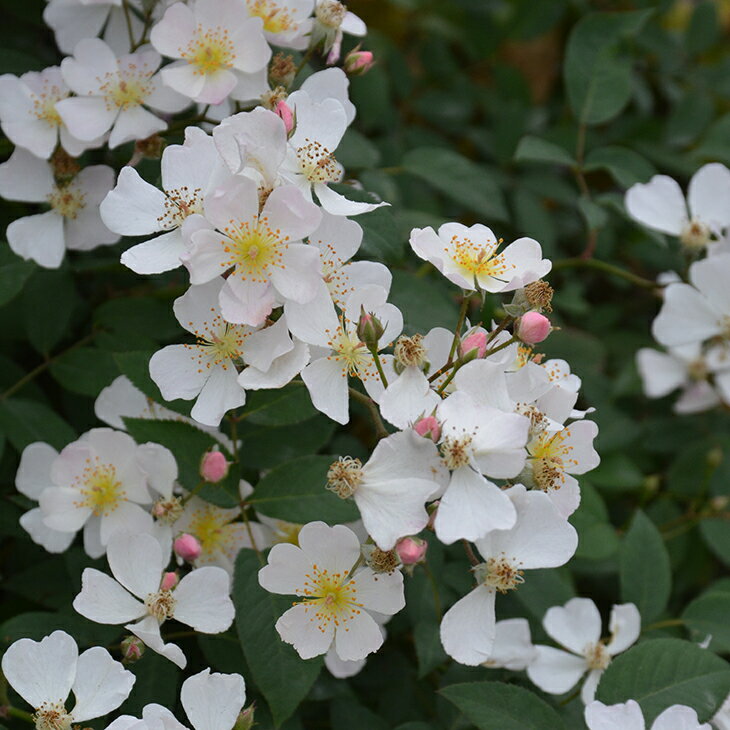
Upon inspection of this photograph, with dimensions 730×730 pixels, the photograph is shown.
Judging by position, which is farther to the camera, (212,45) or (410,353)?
(212,45)

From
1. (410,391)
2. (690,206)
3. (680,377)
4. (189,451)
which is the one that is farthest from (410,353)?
(680,377)

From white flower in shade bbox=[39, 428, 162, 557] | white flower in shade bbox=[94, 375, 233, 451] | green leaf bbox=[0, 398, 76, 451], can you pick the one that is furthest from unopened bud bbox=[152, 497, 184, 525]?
green leaf bbox=[0, 398, 76, 451]

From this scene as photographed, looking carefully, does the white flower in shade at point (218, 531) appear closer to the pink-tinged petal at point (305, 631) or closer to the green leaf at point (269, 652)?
the green leaf at point (269, 652)

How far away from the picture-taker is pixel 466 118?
2.35 metres

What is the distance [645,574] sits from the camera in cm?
153

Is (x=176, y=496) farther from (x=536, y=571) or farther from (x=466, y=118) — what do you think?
(x=466, y=118)

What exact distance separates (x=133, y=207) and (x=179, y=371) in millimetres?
227

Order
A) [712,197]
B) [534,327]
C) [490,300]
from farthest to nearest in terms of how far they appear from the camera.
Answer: [712,197]
[490,300]
[534,327]

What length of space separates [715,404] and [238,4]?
4.42ft

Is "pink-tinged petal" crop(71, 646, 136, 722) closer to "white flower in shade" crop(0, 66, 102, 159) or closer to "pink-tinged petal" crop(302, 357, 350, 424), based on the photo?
"pink-tinged petal" crop(302, 357, 350, 424)

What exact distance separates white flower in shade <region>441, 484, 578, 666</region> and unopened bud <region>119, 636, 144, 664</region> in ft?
1.22

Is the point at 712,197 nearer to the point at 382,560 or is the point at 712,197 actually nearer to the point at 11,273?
the point at 382,560

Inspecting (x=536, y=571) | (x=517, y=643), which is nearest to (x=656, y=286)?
(x=536, y=571)

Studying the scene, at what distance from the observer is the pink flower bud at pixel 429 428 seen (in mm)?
1035
